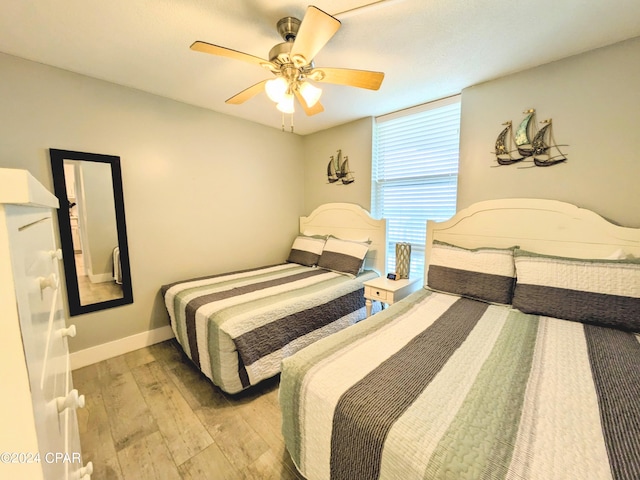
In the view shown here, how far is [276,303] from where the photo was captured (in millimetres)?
1964

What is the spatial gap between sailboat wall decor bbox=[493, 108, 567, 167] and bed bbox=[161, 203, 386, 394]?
4.00ft

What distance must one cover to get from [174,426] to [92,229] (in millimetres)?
1693

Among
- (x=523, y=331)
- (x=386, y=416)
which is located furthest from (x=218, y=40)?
(x=523, y=331)

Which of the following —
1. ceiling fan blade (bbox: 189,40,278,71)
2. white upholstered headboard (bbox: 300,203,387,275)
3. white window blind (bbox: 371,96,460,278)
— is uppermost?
ceiling fan blade (bbox: 189,40,278,71)

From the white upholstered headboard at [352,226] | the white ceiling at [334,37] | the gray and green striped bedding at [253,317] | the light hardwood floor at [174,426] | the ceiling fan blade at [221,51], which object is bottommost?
the light hardwood floor at [174,426]

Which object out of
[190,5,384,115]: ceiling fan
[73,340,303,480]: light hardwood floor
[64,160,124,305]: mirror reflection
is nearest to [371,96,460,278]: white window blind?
[190,5,384,115]: ceiling fan

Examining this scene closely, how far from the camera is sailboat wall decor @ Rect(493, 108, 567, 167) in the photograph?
1906mm

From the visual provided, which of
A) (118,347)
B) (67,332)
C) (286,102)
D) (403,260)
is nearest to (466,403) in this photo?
(67,332)

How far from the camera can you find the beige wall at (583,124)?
165cm

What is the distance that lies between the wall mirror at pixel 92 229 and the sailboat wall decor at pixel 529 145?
321 centimetres

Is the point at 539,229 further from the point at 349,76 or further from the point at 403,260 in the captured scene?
the point at 349,76

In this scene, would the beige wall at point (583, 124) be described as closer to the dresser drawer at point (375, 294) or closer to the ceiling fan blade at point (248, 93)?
the dresser drawer at point (375, 294)

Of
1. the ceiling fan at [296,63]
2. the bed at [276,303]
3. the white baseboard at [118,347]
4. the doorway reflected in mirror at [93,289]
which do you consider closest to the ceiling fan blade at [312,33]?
A: the ceiling fan at [296,63]

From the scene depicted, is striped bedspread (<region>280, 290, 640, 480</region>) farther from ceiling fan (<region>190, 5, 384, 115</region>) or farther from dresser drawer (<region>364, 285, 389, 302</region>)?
ceiling fan (<region>190, 5, 384, 115</region>)
